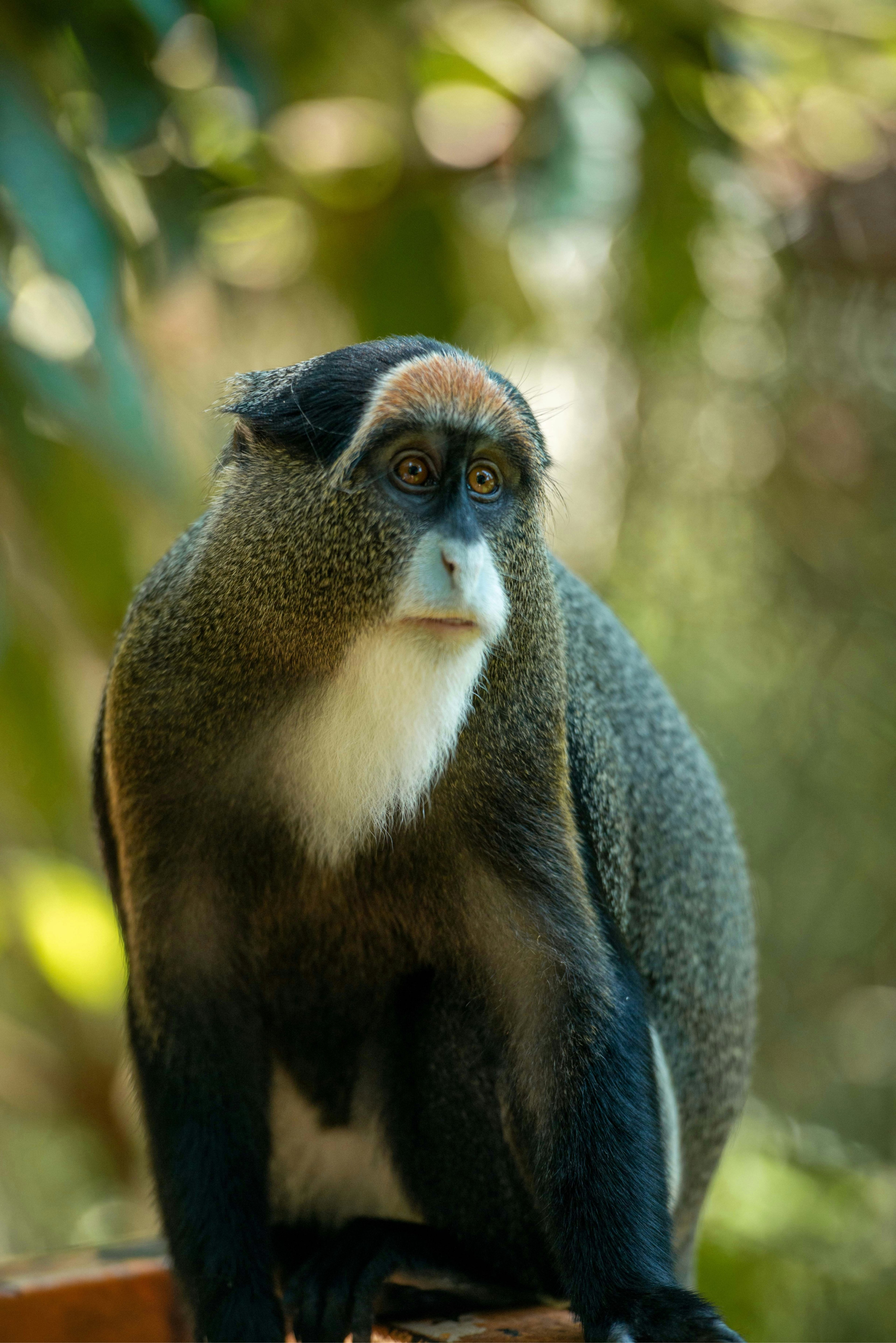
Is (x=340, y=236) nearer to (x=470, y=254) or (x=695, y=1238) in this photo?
(x=470, y=254)

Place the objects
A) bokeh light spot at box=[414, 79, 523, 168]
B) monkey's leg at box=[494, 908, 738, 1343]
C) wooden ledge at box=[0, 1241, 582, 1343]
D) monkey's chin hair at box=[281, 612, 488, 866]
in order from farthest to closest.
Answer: bokeh light spot at box=[414, 79, 523, 168] < wooden ledge at box=[0, 1241, 582, 1343] < monkey's leg at box=[494, 908, 738, 1343] < monkey's chin hair at box=[281, 612, 488, 866]

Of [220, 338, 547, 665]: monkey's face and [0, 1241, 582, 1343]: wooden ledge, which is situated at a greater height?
[220, 338, 547, 665]: monkey's face

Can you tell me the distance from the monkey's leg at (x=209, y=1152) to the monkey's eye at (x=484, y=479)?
3.94ft

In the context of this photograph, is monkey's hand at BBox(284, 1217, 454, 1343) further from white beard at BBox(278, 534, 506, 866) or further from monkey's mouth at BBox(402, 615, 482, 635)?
monkey's mouth at BBox(402, 615, 482, 635)

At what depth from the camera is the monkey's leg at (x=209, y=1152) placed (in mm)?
2867

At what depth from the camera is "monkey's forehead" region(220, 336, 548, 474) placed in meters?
2.49

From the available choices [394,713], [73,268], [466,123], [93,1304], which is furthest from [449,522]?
[466,123]

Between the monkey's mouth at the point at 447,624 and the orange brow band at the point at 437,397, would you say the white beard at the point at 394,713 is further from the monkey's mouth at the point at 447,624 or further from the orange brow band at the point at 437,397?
the orange brow band at the point at 437,397

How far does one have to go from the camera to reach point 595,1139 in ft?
9.00

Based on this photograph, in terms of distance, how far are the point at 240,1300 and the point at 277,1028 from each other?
1.81ft

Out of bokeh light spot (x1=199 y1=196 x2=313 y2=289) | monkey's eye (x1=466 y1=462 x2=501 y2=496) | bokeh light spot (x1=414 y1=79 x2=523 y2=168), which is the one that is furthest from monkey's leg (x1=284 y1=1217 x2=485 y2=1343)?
bokeh light spot (x1=414 y1=79 x2=523 y2=168)

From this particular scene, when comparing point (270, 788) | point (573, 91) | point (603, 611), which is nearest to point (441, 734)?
point (270, 788)

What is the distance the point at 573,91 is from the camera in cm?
513

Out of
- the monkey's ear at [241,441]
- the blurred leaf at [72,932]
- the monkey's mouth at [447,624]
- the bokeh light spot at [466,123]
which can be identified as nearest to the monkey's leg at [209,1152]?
the monkey's mouth at [447,624]
